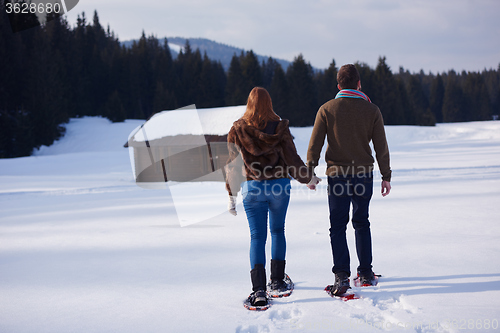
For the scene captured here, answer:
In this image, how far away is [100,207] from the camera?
8.59 meters

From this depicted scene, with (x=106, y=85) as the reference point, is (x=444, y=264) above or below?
below

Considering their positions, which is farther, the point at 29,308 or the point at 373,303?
the point at 29,308

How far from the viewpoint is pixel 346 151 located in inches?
123

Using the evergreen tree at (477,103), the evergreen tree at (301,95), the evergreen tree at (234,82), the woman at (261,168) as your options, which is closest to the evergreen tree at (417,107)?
the evergreen tree at (477,103)

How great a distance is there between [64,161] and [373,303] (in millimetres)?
23762

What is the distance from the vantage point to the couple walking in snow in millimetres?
2986

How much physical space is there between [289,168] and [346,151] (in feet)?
1.78

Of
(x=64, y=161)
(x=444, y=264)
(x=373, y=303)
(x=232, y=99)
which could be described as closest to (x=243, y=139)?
(x=373, y=303)

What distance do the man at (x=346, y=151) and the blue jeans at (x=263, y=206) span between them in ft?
1.41

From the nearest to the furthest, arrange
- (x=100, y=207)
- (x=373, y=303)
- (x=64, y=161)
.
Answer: (x=373, y=303) → (x=100, y=207) → (x=64, y=161)

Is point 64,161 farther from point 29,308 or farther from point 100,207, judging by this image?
point 29,308

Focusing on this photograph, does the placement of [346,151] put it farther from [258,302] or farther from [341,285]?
[258,302]

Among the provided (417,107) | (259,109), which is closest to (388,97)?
(417,107)

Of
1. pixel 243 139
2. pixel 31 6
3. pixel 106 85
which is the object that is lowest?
pixel 243 139
